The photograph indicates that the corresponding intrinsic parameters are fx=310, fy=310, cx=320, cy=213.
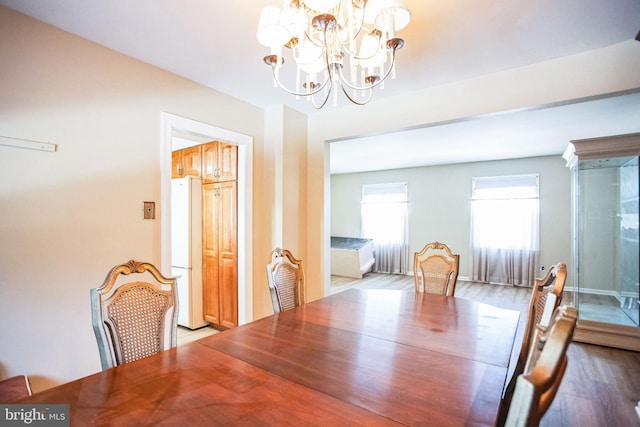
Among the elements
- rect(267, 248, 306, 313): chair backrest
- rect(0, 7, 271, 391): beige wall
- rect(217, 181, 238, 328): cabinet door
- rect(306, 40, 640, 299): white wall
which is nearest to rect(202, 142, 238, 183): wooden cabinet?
rect(217, 181, 238, 328): cabinet door

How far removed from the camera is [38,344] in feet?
6.00

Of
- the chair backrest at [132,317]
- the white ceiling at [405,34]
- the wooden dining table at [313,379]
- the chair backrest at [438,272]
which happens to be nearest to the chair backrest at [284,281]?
the wooden dining table at [313,379]

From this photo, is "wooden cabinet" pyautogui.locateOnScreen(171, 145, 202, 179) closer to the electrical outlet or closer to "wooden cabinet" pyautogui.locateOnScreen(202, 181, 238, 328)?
"wooden cabinet" pyautogui.locateOnScreen(202, 181, 238, 328)

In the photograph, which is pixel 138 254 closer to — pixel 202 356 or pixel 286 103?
pixel 202 356

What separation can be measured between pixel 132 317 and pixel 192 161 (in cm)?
292

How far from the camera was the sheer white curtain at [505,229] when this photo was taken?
19.3ft

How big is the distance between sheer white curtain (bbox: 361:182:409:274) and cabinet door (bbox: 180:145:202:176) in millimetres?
4716

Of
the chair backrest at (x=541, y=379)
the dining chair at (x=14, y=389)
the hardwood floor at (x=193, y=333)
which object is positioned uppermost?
the chair backrest at (x=541, y=379)

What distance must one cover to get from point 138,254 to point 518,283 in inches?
254

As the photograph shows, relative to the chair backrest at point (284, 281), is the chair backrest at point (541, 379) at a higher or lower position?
higher

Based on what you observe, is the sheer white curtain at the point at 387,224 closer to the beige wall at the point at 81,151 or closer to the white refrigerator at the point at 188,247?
the beige wall at the point at 81,151

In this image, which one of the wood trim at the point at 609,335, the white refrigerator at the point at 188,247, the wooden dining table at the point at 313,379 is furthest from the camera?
the white refrigerator at the point at 188,247

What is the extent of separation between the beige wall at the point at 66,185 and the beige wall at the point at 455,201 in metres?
5.80

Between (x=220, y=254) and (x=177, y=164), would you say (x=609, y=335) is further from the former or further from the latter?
(x=177, y=164)
